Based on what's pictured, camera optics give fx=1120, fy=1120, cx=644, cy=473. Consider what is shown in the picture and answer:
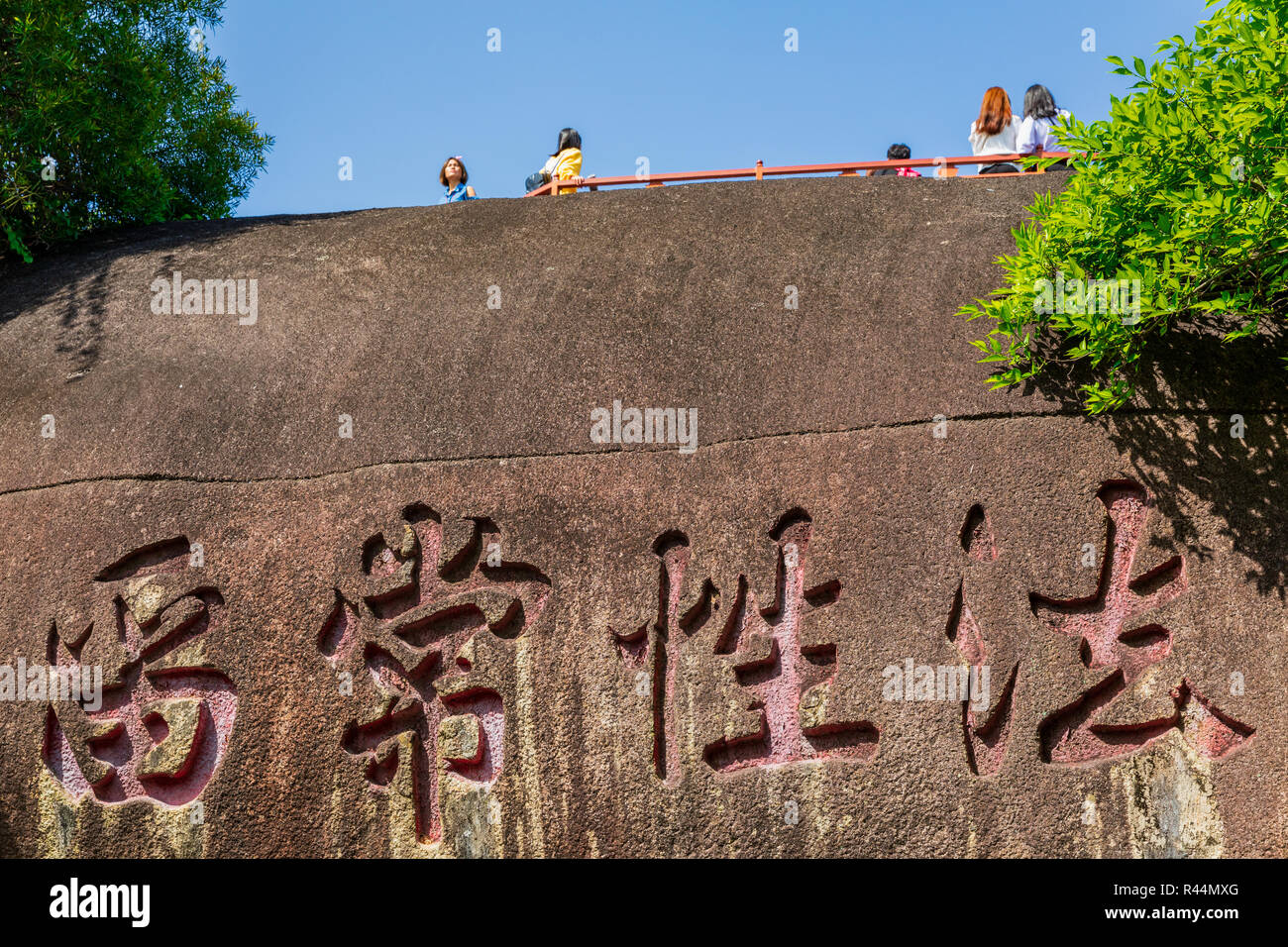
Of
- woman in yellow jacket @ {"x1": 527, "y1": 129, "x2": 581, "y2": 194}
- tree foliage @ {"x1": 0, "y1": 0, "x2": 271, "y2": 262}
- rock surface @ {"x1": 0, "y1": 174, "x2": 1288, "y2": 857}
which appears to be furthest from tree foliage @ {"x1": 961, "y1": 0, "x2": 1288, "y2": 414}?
tree foliage @ {"x1": 0, "y1": 0, "x2": 271, "y2": 262}

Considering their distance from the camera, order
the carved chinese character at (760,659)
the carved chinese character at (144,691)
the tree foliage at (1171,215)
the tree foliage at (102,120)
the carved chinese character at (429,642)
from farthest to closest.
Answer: the tree foliage at (102,120) < the carved chinese character at (144,691) < the carved chinese character at (429,642) < the carved chinese character at (760,659) < the tree foliage at (1171,215)

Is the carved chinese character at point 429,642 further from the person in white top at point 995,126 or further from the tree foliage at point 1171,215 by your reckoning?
the person in white top at point 995,126

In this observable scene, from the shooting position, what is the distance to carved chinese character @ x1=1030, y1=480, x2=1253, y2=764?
16.7 feet

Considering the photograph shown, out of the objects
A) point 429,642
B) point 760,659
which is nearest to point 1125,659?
point 760,659

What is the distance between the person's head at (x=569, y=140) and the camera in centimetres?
866

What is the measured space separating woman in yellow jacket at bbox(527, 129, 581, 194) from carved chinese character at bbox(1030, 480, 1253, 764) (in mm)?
4751

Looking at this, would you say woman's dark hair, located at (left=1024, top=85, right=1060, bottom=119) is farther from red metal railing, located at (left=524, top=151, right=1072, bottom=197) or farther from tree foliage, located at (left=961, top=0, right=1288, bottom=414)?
tree foliage, located at (left=961, top=0, right=1288, bottom=414)

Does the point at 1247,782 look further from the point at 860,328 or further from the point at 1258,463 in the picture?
the point at 860,328

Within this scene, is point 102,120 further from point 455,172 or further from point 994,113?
point 994,113

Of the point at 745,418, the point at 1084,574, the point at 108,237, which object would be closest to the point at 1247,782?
the point at 1084,574

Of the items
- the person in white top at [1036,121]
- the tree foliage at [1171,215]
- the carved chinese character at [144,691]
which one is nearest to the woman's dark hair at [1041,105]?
the person in white top at [1036,121]

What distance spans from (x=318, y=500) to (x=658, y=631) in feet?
6.19

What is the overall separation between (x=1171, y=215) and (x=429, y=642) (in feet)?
13.0

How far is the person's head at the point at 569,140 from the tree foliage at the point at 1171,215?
416cm
